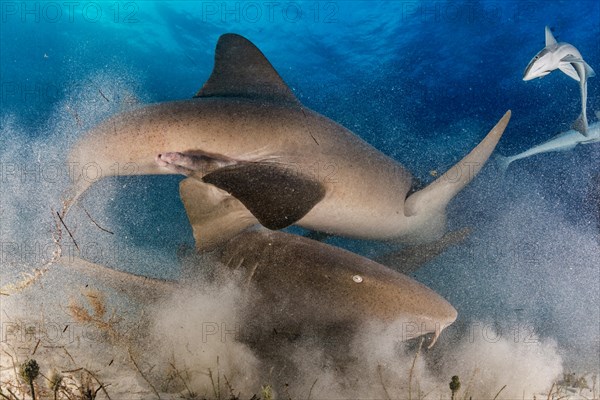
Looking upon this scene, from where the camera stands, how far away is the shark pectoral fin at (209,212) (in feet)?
13.0

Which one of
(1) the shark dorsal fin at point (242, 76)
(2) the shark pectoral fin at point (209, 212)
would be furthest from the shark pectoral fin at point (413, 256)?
(1) the shark dorsal fin at point (242, 76)

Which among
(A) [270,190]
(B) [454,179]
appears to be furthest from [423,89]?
(A) [270,190]

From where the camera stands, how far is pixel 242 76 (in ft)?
14.6

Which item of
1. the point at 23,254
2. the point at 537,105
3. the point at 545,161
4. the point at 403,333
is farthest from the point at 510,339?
the point at 537,105

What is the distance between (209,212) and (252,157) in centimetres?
78

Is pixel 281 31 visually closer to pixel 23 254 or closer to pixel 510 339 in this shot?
pixel 23 254

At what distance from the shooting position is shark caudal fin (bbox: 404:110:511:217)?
4.52 m

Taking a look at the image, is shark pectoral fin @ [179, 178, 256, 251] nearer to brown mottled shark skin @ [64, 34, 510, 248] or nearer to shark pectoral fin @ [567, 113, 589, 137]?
brown mottled shark skin @ [64, 34, 510, 248]

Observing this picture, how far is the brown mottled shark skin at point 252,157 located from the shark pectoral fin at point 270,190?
0.03ft

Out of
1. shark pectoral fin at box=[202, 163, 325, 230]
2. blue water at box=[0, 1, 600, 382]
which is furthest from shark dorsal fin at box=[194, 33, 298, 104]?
blue water at box=[0, 1, 600, 382]

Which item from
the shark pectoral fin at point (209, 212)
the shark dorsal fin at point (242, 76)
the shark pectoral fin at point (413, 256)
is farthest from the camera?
the shark pectoral fin at point (413, 256)

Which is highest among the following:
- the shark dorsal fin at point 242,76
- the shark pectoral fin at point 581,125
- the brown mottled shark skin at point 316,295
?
the shark dorsal fin at point 242,76

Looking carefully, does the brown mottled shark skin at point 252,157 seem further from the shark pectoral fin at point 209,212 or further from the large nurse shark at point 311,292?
the large nurse shark at point 311,292

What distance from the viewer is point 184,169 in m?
3.68
